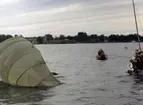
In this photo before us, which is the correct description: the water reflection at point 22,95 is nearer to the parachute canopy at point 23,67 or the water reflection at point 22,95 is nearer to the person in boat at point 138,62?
the parachute canopy at point 23,67

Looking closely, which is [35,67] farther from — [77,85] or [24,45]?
[77,85]

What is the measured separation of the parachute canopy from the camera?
28.5m

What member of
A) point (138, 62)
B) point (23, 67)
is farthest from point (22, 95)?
point (138, 62)

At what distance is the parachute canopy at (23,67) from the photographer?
28.5 meters

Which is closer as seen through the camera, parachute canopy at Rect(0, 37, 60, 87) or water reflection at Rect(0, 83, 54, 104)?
water reflection at Rect(0, 83, 54, 104)

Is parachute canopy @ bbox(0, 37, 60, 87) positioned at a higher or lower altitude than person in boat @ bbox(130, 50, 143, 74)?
higher

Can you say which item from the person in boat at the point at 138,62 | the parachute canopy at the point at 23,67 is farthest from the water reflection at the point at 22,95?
the person in boat at the point at 138,62

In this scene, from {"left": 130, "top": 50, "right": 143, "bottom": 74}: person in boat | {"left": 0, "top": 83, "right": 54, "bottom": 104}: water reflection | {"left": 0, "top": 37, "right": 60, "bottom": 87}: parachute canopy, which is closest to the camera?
{"left": 0, "top": 83, "right": 54, "bottom": 104}: water reflection

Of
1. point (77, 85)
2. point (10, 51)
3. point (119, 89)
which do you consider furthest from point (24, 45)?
point (119, 89)

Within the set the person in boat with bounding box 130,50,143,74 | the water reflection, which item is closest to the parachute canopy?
the water reflection

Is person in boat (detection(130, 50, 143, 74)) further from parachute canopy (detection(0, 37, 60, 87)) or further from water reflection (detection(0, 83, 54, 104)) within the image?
water reflection (detection(0, 83, 54, 104))

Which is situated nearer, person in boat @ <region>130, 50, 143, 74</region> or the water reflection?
the water reflection

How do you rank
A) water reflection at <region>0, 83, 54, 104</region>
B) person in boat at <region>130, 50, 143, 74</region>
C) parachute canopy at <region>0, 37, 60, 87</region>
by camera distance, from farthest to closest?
person in boat at <region>130, 50, 143, 74</region>, parachute canopy at <region>0, 37, 60, 87</region>, water reflection at <region>0, 83, 54, 104</region>

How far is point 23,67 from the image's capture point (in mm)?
28562
